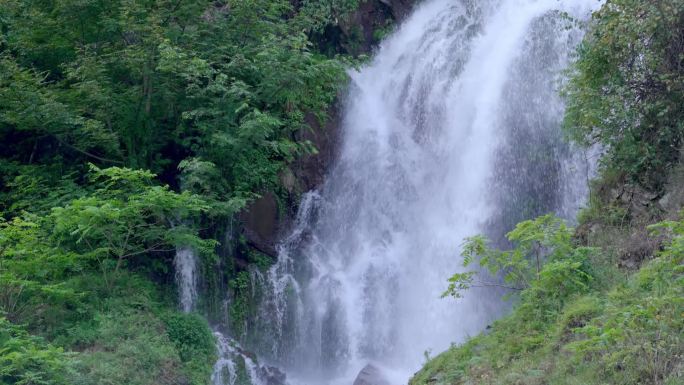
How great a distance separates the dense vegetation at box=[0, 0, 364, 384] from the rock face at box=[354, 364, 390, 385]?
2730 mm

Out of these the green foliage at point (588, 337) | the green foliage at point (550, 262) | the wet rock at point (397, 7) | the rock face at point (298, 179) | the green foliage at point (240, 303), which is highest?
the wet rock at point (397, 7)

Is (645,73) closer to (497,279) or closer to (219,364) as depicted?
(497,279)

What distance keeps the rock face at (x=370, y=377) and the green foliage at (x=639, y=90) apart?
18.8ft

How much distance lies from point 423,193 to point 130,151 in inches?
266

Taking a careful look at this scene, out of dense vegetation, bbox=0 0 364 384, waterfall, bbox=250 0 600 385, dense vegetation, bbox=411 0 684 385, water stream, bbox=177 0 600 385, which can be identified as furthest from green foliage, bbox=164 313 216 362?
dense vegetation, bbox=411 0 684 385

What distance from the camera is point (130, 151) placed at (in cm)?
1462

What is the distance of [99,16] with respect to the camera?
14.3m

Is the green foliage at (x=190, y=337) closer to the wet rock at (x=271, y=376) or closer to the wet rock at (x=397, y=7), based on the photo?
the wet rock at (x=271, y=376)

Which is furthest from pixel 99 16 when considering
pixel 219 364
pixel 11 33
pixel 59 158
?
pixel 219 364

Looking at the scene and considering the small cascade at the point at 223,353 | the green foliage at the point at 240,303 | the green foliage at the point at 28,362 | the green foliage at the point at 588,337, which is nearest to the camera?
the green foliage at the point at 588,337

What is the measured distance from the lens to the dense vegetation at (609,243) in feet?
23.2

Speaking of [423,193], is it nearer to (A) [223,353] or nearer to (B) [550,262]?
(A) [223,353]

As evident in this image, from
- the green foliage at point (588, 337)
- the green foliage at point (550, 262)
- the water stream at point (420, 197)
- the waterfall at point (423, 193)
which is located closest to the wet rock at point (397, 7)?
the waterfall at point (423, 193)

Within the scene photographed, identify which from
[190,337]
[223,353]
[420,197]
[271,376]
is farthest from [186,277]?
[420,197]
